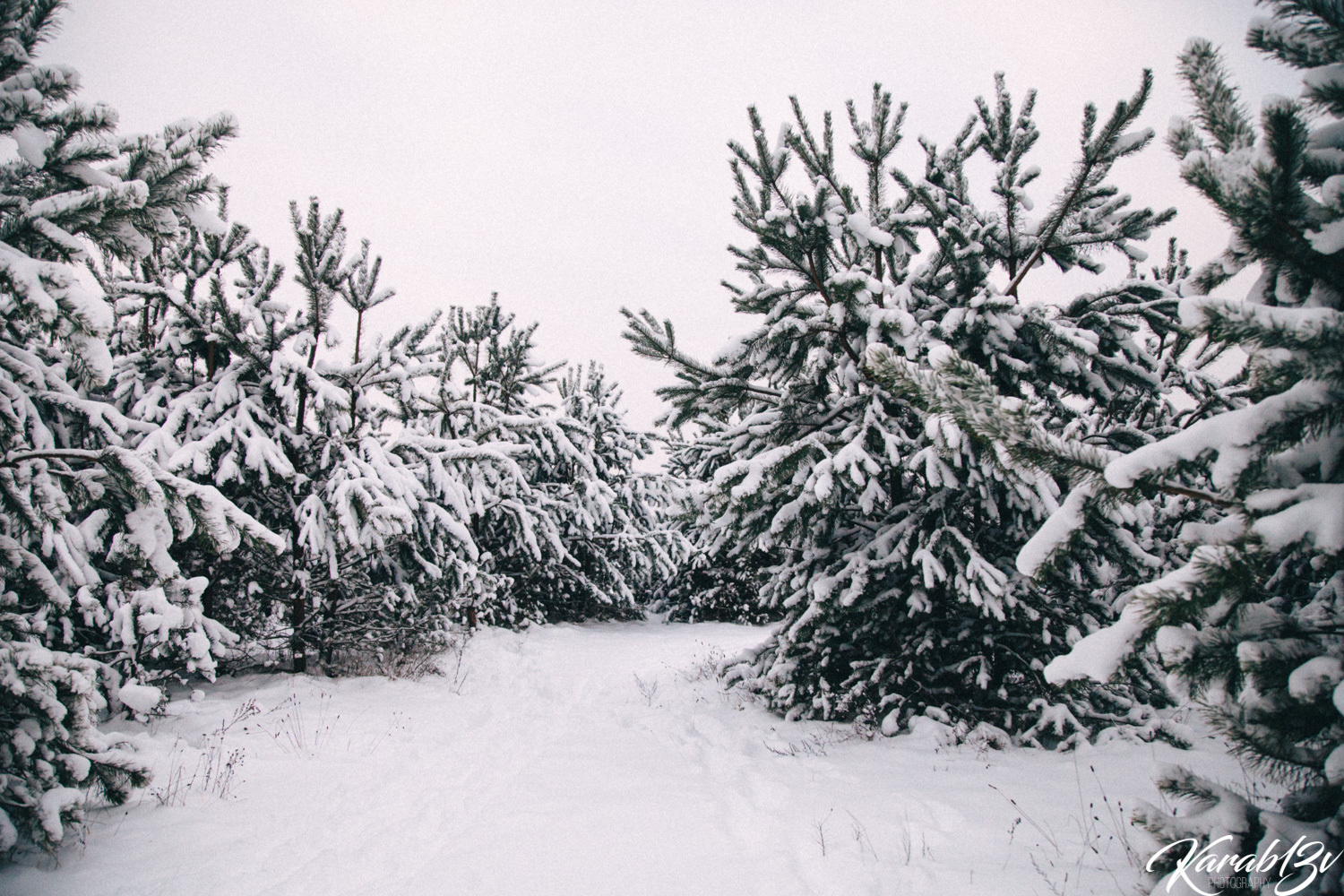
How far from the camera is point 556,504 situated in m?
13.2

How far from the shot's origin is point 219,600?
20.5 ft

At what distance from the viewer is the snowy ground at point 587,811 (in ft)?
9.21

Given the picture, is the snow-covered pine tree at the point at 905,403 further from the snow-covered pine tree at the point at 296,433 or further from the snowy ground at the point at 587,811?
the snow-covered pine tree at the point at 296,433

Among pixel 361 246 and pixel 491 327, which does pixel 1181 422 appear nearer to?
pixel 361 246

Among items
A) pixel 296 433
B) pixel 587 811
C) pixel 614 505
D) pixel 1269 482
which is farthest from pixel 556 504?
pixel 1269 482

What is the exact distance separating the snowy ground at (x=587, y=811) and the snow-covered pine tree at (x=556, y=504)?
18.7 ft

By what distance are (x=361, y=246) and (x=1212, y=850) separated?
27.7ft

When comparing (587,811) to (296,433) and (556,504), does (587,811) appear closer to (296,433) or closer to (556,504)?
(296,433)

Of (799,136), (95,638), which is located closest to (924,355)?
(799,136)

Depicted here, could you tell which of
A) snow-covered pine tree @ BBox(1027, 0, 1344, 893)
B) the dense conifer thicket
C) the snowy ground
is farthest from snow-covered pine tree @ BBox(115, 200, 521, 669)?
snow-covered pine tree @ BBox(1027, 0, 1344, 893)

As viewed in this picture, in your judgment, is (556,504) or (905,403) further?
(556,504)

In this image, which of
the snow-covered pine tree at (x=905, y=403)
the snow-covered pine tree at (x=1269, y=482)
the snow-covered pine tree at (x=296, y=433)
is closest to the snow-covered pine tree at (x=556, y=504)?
the snow-covered pine tree at (x=296, y=433)

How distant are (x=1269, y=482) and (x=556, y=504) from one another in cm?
1243

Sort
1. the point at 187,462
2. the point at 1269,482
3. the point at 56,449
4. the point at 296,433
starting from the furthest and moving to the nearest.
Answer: the point at 296,433 → the point at 187,462 → the point at 56,449 → the point at 1269,482
